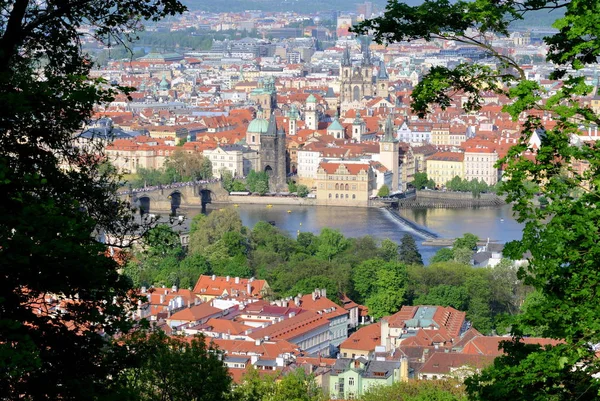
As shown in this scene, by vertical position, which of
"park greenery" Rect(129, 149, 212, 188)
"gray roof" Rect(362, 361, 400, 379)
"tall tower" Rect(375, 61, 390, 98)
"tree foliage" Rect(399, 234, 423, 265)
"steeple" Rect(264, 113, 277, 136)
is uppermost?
"tall tower" Rect(375, 61, 390, 98)

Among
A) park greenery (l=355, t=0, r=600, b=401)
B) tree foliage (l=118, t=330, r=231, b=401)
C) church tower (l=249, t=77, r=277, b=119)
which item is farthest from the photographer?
church tower (l=249, t=77, r=277, b=119)

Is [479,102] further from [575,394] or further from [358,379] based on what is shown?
[358,379]

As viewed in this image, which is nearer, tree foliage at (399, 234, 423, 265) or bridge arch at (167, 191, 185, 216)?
tree foliage at (399, 234, 423, 265)

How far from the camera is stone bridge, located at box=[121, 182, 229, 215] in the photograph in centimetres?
4772

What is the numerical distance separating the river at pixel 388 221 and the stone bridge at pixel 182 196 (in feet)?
5.65

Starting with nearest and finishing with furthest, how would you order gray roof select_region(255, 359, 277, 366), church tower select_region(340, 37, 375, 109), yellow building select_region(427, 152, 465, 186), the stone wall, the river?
gray roof select_region(255, 359, 277, 366) < the river < the stone wall < yellow building select_region(427, 152, 465, 186) < church tower select_region(340, 37, 375, 109)

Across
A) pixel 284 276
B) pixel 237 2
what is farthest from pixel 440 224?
pixel 237 2

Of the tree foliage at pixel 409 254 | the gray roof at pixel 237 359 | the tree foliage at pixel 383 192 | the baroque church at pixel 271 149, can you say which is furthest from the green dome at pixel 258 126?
the gray roof at pixel 237 359

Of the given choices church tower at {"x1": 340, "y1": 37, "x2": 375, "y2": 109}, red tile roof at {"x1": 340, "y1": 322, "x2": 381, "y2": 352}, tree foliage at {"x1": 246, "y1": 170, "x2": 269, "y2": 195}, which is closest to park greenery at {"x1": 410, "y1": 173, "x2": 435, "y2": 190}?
tree foliage at {"x1": 246, "y1": 170, "x2": 269, "y2": 195}

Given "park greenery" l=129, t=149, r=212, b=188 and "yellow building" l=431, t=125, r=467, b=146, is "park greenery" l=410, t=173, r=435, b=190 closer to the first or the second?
"park greenery" l=129, t=149, r=212, b=188

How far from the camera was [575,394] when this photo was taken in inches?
169

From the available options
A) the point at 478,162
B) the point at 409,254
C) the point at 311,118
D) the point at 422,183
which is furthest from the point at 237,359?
the point at 311,118

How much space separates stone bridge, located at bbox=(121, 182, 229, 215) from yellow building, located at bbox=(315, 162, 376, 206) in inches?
130

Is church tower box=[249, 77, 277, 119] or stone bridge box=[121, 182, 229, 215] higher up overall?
church tower box=[249, 77, 277, 119]
